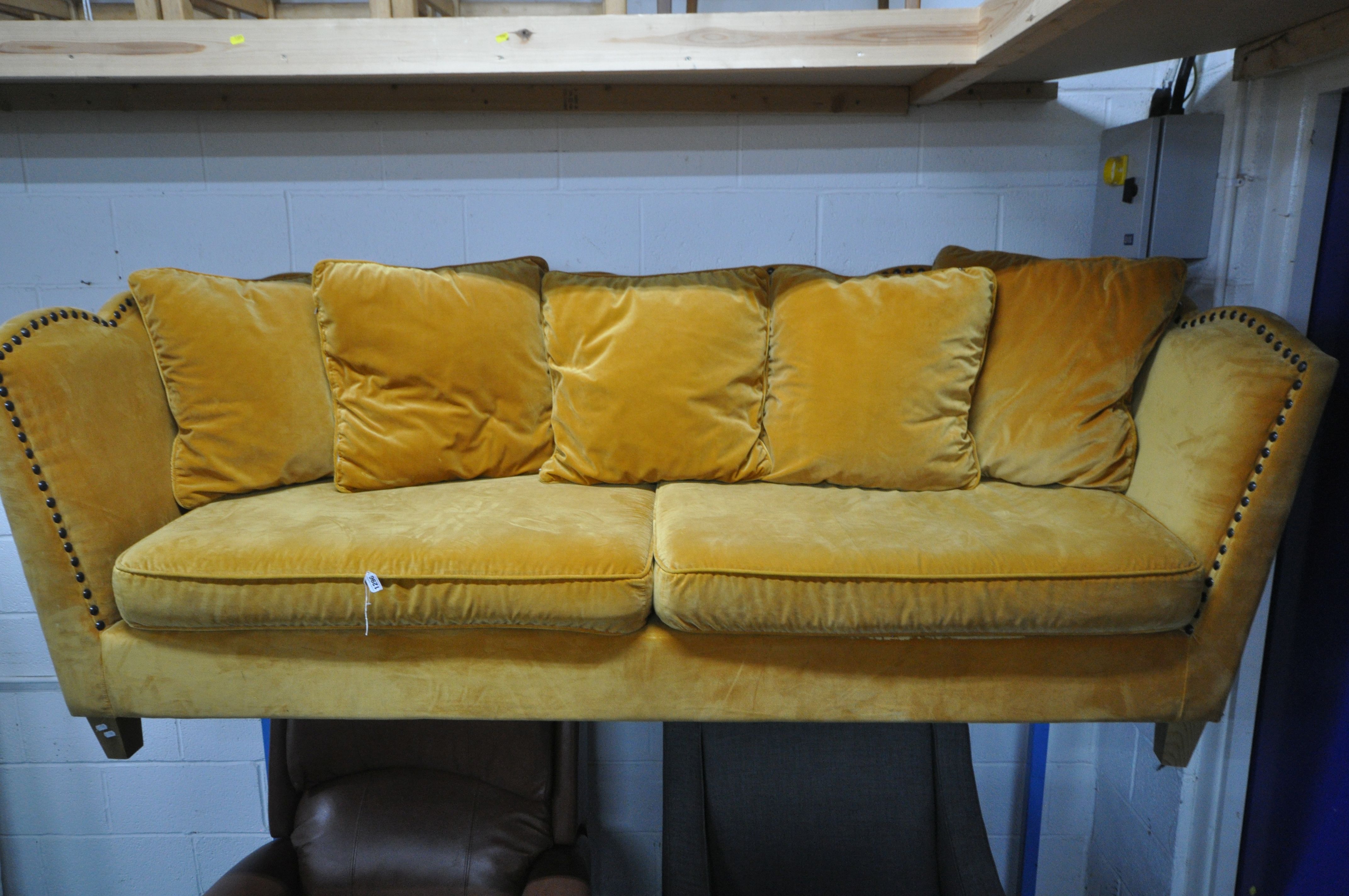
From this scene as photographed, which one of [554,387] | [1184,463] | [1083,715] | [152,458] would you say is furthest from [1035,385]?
[152,458]

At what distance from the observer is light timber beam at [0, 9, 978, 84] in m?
1.67

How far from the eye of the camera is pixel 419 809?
1.82 metres

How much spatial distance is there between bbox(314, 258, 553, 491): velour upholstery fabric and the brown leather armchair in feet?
1.94

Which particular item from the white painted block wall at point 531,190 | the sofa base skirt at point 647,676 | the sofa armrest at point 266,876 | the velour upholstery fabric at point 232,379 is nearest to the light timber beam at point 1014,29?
the white painted block wall at point 531,190

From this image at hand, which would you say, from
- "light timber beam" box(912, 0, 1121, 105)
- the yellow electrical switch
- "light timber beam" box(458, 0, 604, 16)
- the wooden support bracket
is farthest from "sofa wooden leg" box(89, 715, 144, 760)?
the yellow electrical switch

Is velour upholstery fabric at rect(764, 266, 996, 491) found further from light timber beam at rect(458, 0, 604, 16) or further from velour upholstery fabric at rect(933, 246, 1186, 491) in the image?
light timber beam at rect(458, 0, 604, 16)

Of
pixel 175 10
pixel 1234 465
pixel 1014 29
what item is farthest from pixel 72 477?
pixel 1234 465

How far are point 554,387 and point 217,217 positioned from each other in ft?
3.27

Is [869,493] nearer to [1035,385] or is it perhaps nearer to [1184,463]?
[1035,385]

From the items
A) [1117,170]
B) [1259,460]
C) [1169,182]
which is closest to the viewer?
[1259,460]

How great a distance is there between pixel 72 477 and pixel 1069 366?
187 centimetres

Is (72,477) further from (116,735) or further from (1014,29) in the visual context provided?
(1014,29)

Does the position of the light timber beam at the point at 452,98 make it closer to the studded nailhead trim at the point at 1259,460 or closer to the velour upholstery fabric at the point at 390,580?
the studded nailhead trim at the point at 1259,460

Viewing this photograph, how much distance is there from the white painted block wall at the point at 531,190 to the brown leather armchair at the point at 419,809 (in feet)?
3.14
